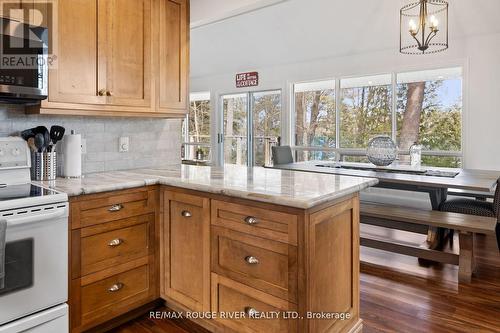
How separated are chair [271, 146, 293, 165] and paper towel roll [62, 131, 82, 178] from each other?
3067 millimetres

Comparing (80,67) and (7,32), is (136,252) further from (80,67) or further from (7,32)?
(7,32)

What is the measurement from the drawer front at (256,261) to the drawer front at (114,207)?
0.54 metres

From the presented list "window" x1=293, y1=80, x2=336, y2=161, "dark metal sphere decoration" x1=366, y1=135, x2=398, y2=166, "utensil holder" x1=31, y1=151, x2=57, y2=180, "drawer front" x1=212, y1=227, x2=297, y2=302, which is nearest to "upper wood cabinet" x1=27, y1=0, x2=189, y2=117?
"utensil holder" x1=31, y1=151, x2=57, y2=180

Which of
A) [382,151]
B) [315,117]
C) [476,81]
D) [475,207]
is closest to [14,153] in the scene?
[382,151]

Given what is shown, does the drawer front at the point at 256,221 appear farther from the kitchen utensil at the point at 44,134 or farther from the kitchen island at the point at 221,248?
the kitchen utensil at the point at 44,134

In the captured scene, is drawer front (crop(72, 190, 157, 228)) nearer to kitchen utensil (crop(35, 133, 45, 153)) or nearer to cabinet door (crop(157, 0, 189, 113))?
kitchen utensil (crop(35, 133, 45, 153))

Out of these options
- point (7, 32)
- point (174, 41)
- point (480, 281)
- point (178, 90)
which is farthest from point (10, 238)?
point (480, 281)

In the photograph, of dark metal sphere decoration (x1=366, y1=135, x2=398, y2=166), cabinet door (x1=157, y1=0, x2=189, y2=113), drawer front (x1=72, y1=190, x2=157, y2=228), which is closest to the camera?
drawer front (x1=72, y1=190, x2=157, y2=228)

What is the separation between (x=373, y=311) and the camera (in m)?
2.43

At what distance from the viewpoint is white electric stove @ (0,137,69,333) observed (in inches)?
63.8

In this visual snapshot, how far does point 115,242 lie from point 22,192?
0.57 metres

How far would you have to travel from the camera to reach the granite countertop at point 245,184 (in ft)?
5.52

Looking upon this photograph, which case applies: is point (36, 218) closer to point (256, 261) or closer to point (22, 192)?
point (22, 192)

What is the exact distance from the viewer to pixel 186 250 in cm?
217
